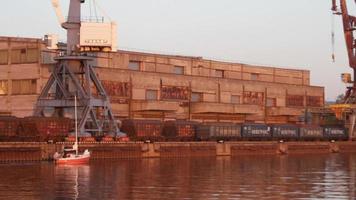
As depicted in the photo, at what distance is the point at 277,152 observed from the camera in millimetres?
129125

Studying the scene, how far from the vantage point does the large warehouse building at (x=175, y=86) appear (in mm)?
115938

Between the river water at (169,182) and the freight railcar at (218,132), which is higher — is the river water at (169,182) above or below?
below

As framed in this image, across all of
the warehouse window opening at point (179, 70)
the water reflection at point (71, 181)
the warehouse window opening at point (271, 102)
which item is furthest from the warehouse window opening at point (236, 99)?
the water reflection at point (71, 181)

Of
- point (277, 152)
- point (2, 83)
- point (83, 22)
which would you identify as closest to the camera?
point (83, 22)

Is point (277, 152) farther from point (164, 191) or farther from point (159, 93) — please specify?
point (164, 191)

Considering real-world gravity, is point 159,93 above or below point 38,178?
above

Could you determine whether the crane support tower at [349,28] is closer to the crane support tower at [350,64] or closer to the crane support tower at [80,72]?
the crane support tower at [350,64]

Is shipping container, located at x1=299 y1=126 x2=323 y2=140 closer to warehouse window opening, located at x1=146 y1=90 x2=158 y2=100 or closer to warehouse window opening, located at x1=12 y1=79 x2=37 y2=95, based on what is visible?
warehouse window opening, located at x1=146 y1=90 x2=158 y2=100

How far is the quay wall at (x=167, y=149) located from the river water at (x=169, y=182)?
620cm

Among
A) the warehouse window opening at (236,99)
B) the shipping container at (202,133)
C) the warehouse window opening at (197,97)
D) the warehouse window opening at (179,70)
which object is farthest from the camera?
the warehouse window opening at (236,99)

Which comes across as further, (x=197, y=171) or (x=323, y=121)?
(x=323, y=121)

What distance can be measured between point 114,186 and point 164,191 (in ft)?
18.9

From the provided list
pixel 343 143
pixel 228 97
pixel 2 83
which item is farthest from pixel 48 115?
pixel 343 143

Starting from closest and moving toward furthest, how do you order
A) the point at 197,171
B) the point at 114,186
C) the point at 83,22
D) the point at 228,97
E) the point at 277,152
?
the point at 114,186
the point at 197,171
the point at 83,22
the point at 277,152
the point at 228,97
